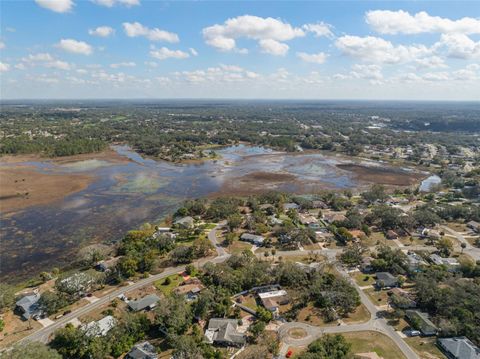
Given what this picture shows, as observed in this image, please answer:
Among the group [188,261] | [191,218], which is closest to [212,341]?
[188,261]

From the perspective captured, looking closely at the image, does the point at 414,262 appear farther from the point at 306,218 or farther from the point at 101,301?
the point at 101,301

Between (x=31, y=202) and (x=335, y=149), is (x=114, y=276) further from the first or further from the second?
(x=335, y=149)

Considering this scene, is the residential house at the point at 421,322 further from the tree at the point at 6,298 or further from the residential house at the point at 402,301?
the tree at the point at 6,298

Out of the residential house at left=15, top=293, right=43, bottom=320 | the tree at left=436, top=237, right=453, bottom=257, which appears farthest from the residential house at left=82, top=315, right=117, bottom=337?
the tree at left=436, top=237, right=453, bottom=257

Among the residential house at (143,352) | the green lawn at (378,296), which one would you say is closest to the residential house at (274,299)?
the green lawn at (378,296)

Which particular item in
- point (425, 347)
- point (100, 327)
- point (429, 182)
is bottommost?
point (429, 182)

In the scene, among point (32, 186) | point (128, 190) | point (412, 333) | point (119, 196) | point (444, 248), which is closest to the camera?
point (412, 333)

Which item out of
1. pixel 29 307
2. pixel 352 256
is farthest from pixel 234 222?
pixel 29 307

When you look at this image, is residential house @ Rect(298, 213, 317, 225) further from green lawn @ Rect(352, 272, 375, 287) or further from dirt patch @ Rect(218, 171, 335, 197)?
dirt patch @ Rect(218, 171, 335, 197)
